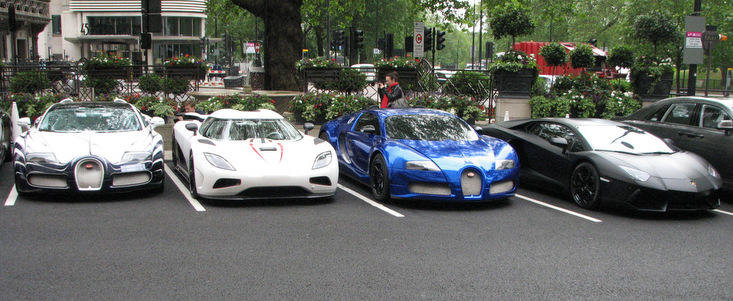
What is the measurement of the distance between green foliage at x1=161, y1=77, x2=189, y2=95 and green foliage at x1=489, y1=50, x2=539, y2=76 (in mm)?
8312

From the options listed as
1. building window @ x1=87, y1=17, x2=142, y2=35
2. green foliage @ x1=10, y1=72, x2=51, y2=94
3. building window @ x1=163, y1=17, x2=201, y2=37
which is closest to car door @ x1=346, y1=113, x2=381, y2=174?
green foliage @ x1=10, y1=72, x2=51, y2=94

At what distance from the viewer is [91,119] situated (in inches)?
388

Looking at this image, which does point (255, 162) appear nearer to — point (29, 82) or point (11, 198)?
point (11, 198)

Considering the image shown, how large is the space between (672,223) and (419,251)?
371 centimetres

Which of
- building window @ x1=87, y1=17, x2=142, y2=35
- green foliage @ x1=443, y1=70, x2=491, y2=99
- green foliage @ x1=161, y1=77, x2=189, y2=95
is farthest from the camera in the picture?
building window @ x1=87, y1=17, x2=142, y2=35

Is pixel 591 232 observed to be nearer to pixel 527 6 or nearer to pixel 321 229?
pixel 321 229

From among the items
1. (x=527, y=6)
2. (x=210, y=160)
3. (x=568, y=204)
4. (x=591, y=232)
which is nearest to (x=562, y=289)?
(x=591, y=232)

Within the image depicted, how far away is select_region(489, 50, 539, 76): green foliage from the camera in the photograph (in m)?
18.3

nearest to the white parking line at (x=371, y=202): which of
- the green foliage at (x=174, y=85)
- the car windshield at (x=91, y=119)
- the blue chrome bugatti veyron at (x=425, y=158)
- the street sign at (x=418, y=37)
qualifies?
the blue chrome bugatti veyron at (x=425, y=158)

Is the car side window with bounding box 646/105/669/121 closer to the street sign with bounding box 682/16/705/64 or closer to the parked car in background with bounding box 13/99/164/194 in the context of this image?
the street sign with bounding box 682/16/705/64

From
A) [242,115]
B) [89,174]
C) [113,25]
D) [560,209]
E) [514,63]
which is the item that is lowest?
[560,209]

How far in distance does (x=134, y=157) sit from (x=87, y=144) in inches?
25.1

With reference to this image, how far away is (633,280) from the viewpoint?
5.74 meters

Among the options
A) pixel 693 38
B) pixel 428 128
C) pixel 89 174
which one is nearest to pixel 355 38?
pixel 693 38
